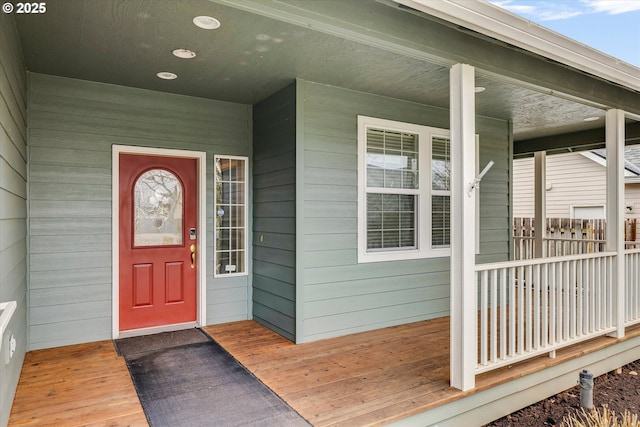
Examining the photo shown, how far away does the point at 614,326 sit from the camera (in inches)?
164

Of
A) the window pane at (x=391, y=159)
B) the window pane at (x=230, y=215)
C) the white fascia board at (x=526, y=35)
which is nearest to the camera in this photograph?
the white fascia board at (x=526, y=35)

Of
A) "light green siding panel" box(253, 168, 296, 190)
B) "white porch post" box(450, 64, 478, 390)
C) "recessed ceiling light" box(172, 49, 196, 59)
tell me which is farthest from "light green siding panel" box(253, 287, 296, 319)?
"recessed ceiling light" box(172, 49, 196, 59)

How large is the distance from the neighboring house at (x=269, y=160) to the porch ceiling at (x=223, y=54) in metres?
0.02

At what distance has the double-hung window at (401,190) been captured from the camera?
4.48 m

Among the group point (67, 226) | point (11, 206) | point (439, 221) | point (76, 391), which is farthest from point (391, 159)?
point (76, 391)

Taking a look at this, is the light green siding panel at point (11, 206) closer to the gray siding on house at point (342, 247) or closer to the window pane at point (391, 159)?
the gray siding on house at point (342, 247)

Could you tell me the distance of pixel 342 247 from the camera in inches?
169

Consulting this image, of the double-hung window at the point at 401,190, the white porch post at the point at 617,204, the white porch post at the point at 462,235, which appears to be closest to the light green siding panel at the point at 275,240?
the double-hung window at the point at 401,190

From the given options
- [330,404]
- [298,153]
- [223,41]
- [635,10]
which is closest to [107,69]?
[223,41]

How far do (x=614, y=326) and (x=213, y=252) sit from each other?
14.4 feet

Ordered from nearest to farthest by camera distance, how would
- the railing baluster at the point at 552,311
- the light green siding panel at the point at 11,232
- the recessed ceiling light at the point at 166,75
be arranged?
1. the light green siding panel at the point at 11,232
2. the railing baluster at the point at 552,311
3. the recessed ceiling light at the point at 166,75

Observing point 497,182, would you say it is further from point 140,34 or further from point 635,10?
point 635,10

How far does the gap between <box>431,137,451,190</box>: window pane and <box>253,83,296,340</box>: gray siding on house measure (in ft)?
6.42

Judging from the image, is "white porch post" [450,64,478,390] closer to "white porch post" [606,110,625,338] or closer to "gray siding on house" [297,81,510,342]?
"gray siding on house" [297,81,510,342]
